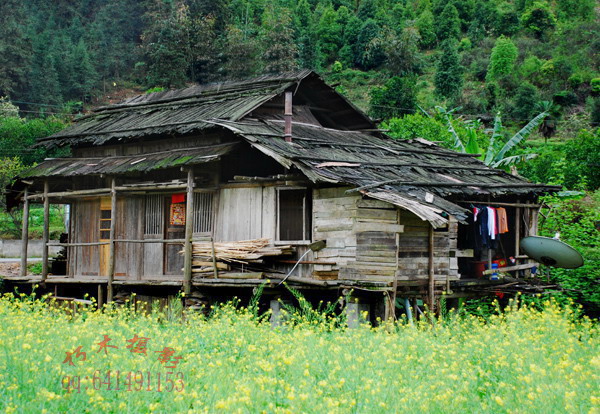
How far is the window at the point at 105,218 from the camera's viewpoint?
58.6ft

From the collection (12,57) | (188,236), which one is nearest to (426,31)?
(12,57)

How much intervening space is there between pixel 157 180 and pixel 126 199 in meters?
1.06

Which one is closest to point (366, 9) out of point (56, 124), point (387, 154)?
point (56, 124)

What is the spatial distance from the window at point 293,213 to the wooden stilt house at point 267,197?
0.10 ft

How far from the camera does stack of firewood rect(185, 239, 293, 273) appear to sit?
14539 mm

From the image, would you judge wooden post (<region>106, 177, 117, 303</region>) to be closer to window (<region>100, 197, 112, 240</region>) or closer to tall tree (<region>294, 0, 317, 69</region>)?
window (<region>100, 197, 112, 240</region>)

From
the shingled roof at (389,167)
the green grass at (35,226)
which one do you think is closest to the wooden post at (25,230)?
the shingled roof at (389,167)

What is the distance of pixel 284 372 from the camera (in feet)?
24.9

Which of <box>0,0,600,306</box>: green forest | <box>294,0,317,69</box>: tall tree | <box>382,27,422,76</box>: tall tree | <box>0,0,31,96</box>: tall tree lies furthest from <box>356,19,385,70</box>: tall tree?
<box>0,0,31,96</box>: tall tree

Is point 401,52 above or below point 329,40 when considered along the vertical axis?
below

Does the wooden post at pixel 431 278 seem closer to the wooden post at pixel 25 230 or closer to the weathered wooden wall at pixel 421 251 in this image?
the weathered wooden wall at pixel 421 251

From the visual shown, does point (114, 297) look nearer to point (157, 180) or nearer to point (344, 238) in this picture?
point (157, 180)

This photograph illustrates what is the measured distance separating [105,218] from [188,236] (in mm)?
3849

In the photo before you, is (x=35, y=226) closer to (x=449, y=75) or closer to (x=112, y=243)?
(x=112, y=243)
